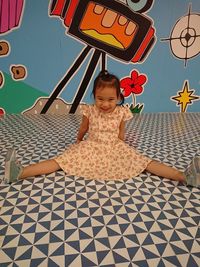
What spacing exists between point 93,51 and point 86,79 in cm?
31

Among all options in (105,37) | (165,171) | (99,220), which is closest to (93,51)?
(105,37)

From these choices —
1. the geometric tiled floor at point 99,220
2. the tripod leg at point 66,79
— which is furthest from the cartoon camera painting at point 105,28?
the geometric tiled floor at point 99,220

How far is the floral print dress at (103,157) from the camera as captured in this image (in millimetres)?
1763

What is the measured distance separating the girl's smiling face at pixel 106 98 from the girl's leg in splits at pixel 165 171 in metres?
0.44

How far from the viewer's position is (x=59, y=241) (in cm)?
121

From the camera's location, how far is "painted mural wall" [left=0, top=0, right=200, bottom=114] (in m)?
2.96

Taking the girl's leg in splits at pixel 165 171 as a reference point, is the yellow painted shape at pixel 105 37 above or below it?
above

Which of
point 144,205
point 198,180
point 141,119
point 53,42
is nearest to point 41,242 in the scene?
point 144,205

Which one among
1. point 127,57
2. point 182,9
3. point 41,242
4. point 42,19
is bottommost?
point 41,242

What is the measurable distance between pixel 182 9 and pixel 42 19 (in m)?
1.48

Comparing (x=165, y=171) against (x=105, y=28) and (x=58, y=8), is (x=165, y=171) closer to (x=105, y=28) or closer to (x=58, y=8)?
(x=105, y=28)

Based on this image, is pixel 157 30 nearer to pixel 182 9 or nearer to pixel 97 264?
pixel 182 9

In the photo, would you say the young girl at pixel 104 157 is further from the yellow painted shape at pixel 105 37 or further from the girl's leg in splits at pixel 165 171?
the yellow painted shape at pixel 105 37

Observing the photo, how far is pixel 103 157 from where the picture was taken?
5.83ft
